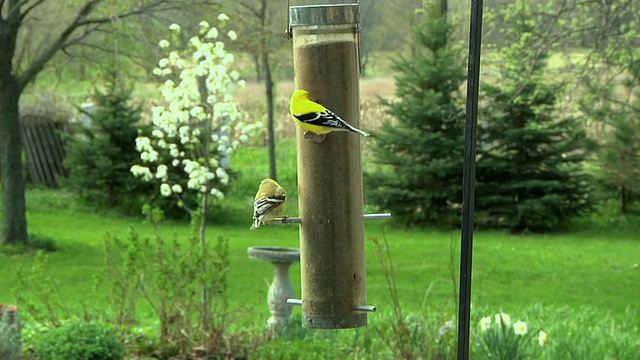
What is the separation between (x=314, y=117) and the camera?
3135 mm

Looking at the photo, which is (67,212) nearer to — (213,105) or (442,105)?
(442,105)

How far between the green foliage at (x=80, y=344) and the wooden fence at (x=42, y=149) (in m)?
12.4

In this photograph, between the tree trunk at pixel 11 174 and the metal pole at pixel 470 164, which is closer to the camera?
the metal pole at pixel 470 164

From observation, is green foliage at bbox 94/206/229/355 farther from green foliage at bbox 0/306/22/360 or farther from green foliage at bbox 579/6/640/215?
green foliage at bbox 579/6/640/215

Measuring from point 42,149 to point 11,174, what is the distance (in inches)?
203

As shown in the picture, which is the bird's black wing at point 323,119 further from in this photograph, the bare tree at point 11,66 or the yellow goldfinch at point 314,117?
the bare tree at point 11,66

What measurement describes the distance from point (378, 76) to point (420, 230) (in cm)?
434

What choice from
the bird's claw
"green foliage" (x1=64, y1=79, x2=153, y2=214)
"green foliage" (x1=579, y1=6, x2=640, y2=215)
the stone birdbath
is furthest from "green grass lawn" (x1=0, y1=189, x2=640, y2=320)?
the bird's claw

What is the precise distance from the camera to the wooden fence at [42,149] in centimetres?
1823

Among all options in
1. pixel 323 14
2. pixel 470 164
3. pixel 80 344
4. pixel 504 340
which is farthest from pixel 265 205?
pixel 80 344

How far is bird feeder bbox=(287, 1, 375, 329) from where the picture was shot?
339 centimetres

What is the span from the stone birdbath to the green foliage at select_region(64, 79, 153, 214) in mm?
9092

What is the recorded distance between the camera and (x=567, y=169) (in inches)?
604

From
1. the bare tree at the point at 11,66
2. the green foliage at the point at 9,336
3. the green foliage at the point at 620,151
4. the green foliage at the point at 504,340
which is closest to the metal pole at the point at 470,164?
the green foliage at the point at 504,340
